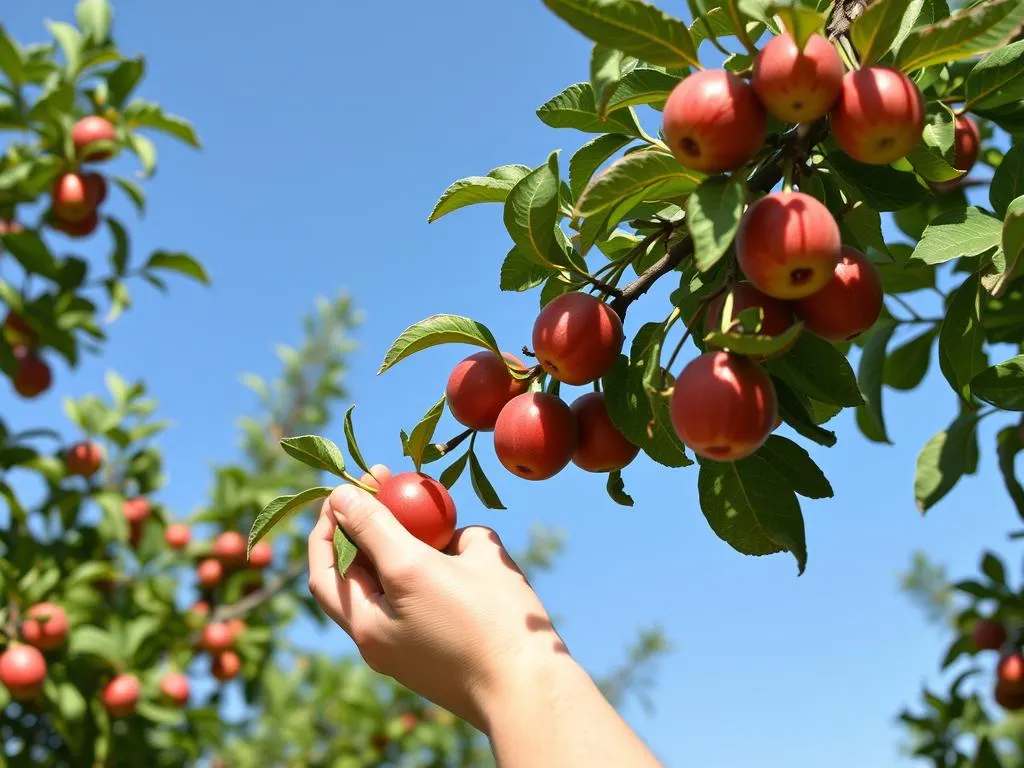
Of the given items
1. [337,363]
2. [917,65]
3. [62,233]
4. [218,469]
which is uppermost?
[337,363]

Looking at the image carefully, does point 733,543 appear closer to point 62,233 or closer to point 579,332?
point 579,332

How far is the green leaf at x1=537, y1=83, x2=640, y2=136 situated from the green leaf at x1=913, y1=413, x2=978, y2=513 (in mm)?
1203

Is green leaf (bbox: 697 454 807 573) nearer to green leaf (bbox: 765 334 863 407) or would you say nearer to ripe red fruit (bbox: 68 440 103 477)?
green leaf (bbox: 765 334 863 407)

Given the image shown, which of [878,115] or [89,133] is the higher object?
[89,133]

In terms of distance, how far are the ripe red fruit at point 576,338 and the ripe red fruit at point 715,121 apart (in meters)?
0.25

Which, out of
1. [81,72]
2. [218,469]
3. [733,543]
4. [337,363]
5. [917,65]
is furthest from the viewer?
[337,363]

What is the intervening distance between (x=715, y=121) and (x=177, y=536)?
4.25m

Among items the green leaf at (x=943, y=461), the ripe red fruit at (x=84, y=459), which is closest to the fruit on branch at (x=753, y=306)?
the green leaf at (x=943, y=461)

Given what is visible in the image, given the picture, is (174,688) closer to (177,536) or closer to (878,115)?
(177,536)

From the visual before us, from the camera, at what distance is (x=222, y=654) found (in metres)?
4.55

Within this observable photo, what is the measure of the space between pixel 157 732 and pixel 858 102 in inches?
161

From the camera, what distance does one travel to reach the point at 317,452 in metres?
1.45

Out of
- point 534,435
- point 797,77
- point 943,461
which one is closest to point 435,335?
point 534,435

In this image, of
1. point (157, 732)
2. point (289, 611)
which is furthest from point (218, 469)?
point (157, 732)
